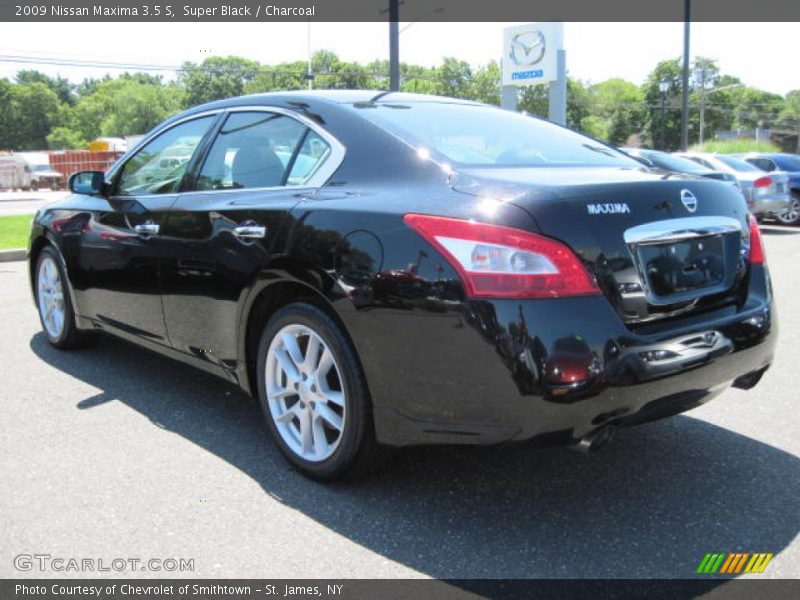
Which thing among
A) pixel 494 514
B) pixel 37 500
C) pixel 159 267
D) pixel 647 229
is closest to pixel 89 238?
pixel 159 267

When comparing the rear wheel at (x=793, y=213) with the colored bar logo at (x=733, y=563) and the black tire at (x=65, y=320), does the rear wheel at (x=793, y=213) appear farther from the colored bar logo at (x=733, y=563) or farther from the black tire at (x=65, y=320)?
the colored bar logo at (x=733, y=563)

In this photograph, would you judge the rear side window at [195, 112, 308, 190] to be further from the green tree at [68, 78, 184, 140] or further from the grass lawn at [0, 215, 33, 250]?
the green tree at [68, 78, 184, 140]

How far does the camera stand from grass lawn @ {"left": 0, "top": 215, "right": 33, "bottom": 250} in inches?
419

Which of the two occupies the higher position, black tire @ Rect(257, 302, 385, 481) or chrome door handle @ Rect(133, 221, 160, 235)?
chrome door handle @ Rect(133, 221, 160, 235)

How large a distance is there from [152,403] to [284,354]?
51.8 inches

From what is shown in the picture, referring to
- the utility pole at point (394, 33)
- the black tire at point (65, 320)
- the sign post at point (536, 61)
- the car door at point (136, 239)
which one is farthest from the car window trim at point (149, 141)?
the sign post at point (536, 61)

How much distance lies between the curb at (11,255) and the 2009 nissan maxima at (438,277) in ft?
23.6

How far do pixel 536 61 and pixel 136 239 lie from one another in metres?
23.1

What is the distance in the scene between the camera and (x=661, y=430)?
3592mm

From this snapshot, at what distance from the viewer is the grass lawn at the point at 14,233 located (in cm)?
1065

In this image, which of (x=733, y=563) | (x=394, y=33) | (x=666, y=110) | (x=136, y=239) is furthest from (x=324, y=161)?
(x=666, y=110)

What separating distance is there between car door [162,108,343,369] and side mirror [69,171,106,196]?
3.55ft

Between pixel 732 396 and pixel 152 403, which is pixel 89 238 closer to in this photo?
pixel 152 403

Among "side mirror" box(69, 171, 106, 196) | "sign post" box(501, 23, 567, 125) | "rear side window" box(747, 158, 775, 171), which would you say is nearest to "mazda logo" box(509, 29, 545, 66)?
"sign post" box(501, 23, 567, 125)
